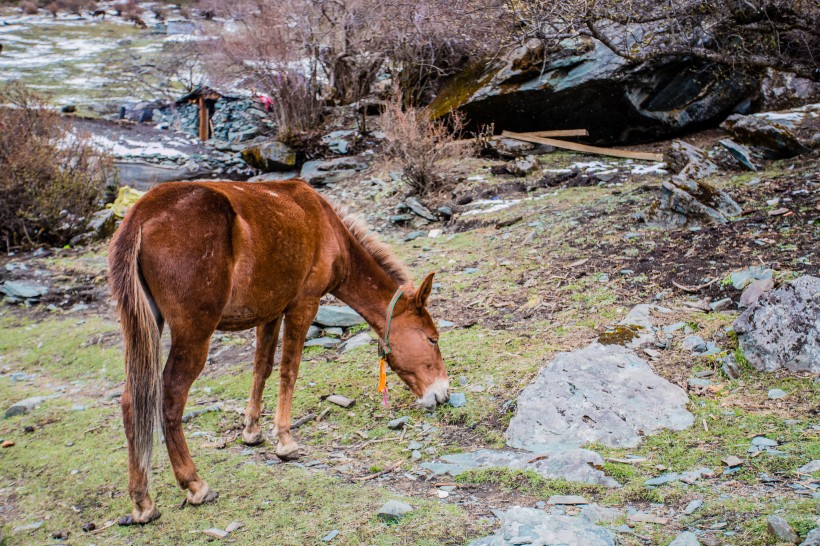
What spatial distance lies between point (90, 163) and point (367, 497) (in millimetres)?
13625

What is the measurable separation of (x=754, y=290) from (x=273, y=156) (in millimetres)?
14167

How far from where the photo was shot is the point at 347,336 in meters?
6.99

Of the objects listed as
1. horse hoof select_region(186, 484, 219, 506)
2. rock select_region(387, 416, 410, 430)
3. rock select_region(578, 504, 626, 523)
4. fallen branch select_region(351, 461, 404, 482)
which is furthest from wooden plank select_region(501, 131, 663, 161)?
horse hoof select_region(186, 484, 219, 506)

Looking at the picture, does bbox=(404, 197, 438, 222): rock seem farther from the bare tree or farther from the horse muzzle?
the horse muzzle

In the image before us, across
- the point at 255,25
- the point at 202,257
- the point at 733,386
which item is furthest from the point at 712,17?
the point at 255,25

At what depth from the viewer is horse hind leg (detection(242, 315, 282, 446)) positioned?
15.7 feet

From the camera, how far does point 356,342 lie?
664 cm

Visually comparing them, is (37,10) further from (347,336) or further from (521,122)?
→ (347,336)

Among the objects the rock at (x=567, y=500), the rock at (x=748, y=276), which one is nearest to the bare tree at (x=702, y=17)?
the rock at (x=748, y=276)

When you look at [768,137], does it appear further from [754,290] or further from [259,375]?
[259,375]

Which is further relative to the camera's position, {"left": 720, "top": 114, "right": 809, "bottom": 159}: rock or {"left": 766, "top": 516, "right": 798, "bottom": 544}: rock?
{"left": 720, "top": 114, "right": 809, "bottom": 159}: rock

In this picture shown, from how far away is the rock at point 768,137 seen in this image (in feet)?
32.1

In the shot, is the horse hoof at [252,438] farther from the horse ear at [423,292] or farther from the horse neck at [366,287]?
the horse ear at [423,292]

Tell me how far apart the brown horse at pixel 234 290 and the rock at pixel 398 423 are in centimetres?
19
